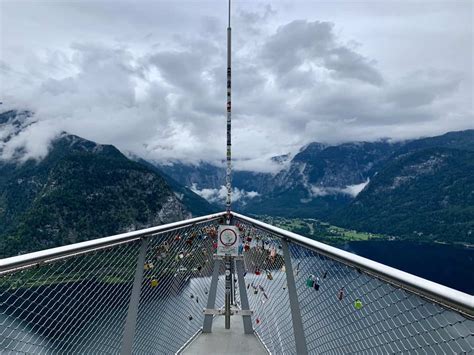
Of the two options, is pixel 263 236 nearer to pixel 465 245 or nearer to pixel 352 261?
pixel 352 261

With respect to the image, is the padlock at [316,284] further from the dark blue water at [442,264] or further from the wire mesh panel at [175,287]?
the dark blue water at [442,264]

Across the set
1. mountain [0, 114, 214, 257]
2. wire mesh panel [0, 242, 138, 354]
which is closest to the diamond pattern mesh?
wire mesh panel [0, 242, 138, 354]

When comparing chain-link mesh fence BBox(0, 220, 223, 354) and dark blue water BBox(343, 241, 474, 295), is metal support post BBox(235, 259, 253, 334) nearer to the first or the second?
chain-link mesh fence BBox(0, 220, 223, 354)

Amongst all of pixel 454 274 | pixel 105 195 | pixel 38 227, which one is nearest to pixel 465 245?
→ pixel 454 274

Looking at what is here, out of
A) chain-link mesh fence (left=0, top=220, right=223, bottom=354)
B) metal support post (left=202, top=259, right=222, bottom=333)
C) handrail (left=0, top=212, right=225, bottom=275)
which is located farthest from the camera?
metal support post (left=202, top=259, right=222, bottom=333)

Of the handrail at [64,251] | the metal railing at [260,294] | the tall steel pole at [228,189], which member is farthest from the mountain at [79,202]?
the handrail at [64,251]
